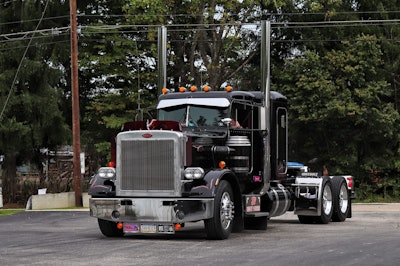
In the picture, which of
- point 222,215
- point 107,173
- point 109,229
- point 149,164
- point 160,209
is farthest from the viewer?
point 109,229

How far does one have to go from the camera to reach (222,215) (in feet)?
53.5

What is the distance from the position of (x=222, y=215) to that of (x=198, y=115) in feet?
8.27

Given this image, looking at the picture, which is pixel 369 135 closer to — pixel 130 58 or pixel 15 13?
pixel 130 58

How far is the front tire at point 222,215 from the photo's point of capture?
52.4ft

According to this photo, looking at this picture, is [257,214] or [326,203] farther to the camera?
[326,203]

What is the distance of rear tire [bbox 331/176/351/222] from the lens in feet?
72.9

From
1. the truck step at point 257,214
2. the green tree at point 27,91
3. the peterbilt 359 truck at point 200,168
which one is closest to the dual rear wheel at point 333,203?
the peterbilt 359 truck at point 200,168

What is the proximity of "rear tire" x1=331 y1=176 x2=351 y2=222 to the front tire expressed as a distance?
6.03 metres

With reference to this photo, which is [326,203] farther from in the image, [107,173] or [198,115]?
[107,173]

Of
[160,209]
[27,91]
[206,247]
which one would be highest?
[27,91]

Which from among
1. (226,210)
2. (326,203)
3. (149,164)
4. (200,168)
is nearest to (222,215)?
(226,210)

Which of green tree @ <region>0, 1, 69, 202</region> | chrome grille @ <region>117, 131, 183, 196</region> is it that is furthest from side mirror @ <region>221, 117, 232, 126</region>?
green tree @ <region>0, 1, 69, 202</region>

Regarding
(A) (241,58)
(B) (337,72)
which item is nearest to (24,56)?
(A) (241,58)

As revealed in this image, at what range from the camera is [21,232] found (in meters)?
18.7
